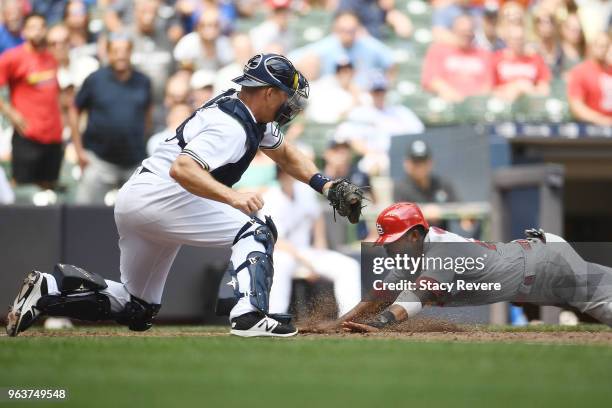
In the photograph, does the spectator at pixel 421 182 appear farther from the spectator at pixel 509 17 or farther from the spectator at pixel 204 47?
the spectator at pixel 509 17

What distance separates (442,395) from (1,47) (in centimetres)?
936

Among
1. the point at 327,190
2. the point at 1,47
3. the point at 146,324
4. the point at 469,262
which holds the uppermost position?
the point at 1,47

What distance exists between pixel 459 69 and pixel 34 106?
5284mm

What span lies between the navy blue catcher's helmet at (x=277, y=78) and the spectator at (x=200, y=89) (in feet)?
18.3

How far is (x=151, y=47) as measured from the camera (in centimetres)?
1270

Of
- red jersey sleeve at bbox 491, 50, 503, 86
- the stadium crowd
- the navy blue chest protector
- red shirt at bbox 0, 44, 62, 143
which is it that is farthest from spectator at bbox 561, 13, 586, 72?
the navy blue chest protector

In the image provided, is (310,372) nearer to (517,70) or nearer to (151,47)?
(151,47)

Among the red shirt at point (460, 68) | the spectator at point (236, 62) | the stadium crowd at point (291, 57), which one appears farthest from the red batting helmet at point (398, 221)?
the red shirt at point (460, 68)

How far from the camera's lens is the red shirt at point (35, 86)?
37.6ft

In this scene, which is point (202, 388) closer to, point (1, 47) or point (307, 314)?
point (307, 314)

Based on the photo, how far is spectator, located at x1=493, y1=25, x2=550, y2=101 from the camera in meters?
13.4

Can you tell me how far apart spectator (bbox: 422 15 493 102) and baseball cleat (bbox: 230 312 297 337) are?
797 centimetres

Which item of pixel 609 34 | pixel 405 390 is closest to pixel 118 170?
pixel 609 34

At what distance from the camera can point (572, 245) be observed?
657 centimetres
